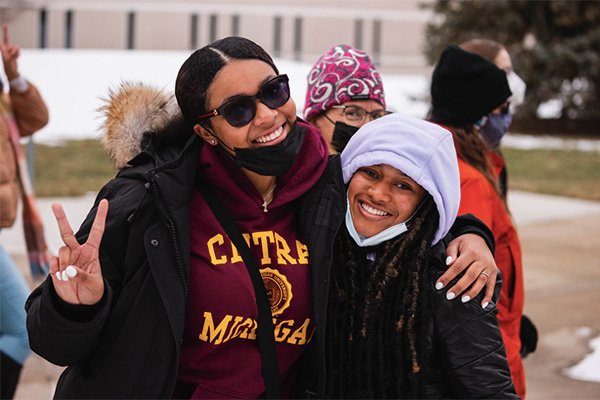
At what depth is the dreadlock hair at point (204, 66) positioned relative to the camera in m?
2.31

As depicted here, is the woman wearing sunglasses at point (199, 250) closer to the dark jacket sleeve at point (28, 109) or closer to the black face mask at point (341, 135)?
the black face mask at point (341, 135)

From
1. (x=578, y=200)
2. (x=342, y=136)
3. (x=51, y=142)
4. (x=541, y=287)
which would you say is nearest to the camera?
(x=342, y=136)

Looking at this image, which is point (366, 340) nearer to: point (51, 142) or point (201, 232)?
point (201, 232)

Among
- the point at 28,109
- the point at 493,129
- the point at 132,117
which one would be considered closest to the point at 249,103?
the point at 132,117

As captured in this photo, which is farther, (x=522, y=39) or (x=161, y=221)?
(x=522, y=39)

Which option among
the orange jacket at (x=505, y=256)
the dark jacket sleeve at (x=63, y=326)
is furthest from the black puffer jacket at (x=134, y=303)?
the orange jacket at (x=505, y=256)

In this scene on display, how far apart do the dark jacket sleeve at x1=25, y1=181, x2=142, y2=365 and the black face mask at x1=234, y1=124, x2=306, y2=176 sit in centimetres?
34

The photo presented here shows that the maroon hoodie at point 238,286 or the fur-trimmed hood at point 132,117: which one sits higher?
the fur-trimmed hood at point 132,117

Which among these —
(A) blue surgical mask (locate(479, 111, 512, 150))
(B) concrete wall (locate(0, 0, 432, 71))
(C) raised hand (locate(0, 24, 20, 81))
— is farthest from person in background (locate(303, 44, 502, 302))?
(B) concrete wall (locate(0, 0, 432, 71))

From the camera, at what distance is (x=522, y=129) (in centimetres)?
2123

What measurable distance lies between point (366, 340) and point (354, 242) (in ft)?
0.93

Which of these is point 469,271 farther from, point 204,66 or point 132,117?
point 132,117

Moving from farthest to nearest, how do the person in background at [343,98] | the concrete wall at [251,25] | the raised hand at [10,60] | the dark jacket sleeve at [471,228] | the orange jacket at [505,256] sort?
the concrete wall at [251,25] → the raised hand at [10,60] → the person in background at [343,98] → the orange jacket at [505,256] → the dark jacket sleeve at [471,228]

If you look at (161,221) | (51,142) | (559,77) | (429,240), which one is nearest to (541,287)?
(429,240)
